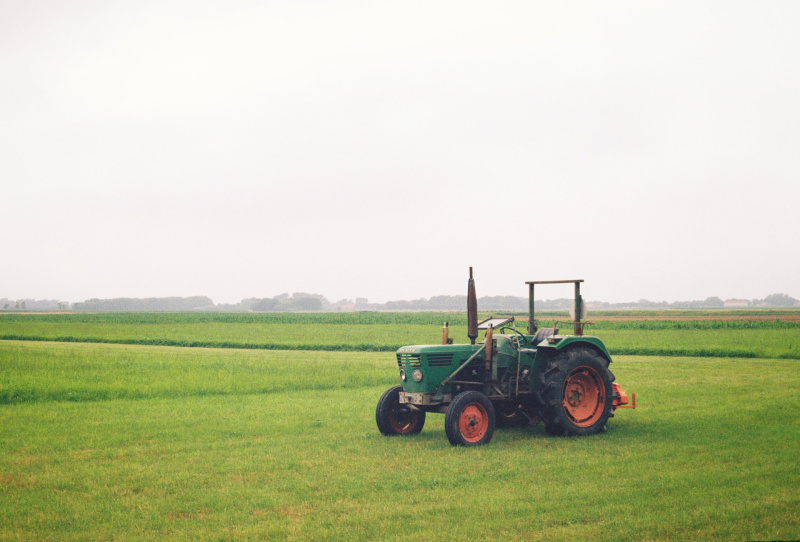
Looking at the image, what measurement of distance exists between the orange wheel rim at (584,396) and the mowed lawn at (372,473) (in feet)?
1.63

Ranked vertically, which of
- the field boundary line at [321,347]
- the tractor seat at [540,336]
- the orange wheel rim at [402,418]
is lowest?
the field boundary line at [321,347]

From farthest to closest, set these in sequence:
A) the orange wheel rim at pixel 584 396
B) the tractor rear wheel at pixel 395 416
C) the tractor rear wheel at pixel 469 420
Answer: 1. the orange wheel rim at pixel 584 396
2. the tractor rear wheel at pixel 395 416
3. the tractor rear wheel at pixel 469 420

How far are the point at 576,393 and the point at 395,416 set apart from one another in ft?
9.31

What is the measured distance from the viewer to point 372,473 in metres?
8.16

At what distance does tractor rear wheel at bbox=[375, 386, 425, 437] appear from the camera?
10.7 metres

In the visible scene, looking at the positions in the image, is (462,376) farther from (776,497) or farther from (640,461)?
(776,497)

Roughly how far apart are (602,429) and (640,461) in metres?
2.17

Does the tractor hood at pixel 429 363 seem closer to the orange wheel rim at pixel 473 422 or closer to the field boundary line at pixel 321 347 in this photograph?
the orange wheel rim at pixel 473 422

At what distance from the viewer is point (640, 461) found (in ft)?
28.2

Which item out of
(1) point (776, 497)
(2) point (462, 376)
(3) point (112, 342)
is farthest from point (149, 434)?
(3) point (112, 342)

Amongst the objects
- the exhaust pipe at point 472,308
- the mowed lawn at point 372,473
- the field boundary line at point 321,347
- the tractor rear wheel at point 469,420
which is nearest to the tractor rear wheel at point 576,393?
the mowed lawn at point 372,473

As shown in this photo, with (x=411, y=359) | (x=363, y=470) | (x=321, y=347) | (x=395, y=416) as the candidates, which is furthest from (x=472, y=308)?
(x=321, y=347)

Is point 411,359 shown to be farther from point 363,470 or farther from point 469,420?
point 363,470

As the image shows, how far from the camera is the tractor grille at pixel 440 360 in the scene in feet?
33.4
